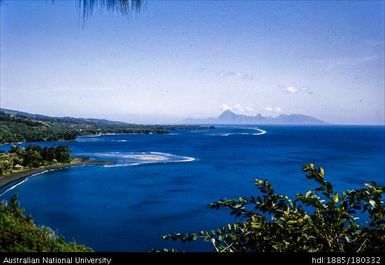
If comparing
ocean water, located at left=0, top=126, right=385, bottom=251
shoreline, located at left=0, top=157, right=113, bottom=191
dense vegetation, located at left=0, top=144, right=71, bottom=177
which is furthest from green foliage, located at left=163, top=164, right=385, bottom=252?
dense vegetation, located at left=0, top=144, right=71, bottom=177

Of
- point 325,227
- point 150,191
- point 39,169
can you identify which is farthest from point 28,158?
point 325,227

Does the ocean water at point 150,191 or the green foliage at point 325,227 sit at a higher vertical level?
the green foliage at point 325,227

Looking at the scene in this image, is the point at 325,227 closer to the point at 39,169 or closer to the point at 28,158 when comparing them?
the point at 39,169

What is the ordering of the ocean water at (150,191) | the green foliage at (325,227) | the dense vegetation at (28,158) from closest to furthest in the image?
the green foliage at (325,227)
the ocean water at (150,191)
the dense vegetation at (28,158)

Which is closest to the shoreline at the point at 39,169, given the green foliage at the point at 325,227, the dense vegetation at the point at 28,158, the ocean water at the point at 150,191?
the dense vegetation at the point at 28,158

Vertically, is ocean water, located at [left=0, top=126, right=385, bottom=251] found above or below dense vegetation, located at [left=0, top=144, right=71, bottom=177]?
below

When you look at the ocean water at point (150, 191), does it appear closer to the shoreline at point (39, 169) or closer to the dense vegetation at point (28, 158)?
the shoreline at point (39, 169)

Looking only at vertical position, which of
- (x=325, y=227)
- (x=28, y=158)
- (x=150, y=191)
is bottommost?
(x=150, y=191)

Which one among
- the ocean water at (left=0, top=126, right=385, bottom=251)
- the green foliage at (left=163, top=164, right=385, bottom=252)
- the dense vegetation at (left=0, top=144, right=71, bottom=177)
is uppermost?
the green foliage at (left=163, top=164, right=385, bottom=252)

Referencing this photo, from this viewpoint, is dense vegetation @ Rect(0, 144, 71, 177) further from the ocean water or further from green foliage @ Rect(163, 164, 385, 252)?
green foliage @ Rect(163, 164, 385, 252)
